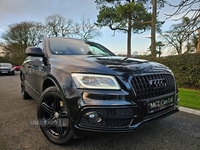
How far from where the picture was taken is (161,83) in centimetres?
221

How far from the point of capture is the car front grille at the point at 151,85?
1.94 m

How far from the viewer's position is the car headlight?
6.12 ft

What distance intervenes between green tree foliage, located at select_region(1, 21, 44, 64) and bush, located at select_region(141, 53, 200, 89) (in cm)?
2807

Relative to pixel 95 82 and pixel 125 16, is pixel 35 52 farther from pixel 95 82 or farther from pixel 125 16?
pixel 125 16

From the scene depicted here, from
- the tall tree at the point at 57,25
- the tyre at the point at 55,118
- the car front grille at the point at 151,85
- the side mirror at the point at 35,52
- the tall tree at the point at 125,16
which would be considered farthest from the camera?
the tall tree at the point at 57,25

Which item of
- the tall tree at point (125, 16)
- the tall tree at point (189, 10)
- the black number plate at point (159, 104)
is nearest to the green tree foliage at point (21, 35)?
the tall tree at point (125, 16)

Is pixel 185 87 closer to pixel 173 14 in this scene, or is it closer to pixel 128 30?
pixel 173 14

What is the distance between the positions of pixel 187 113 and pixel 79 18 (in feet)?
104

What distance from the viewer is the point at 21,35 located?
3041 centimetres

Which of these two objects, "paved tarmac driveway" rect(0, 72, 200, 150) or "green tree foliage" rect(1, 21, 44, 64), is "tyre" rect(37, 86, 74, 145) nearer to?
"paved tarmac driveway" rect(0, 72, 200, 150)

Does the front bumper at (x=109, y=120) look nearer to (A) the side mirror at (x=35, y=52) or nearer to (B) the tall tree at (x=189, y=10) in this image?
(A) the side mirror at (x=35, y=52)

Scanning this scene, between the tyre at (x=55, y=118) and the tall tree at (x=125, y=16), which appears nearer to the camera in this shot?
the tyre at (x=55, y=118)

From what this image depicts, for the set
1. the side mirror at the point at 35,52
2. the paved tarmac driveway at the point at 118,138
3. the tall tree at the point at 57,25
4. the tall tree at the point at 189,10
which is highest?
the tall tree at the point at 57,25

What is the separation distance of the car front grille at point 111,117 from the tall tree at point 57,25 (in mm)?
31394
